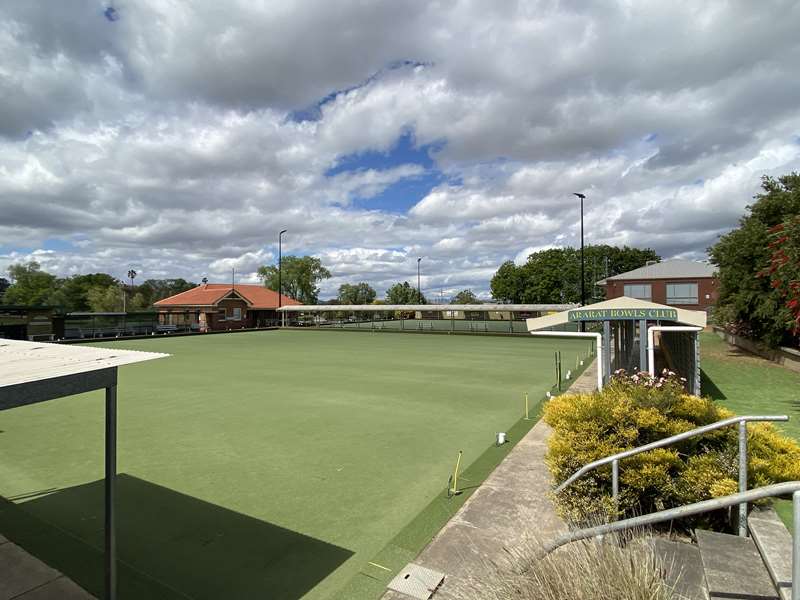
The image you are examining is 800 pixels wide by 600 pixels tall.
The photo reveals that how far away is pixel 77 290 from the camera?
98.5 m

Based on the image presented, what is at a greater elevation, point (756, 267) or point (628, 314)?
point (756, 267)

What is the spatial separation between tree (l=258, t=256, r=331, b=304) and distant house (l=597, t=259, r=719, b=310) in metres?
60.0

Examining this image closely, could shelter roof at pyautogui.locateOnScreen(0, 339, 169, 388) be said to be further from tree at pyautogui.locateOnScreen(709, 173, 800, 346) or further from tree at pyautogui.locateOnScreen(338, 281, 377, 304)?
tree at pyautogui.locateOnScreen(338, 281, 377, 304)

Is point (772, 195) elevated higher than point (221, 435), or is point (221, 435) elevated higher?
point (772, 195)

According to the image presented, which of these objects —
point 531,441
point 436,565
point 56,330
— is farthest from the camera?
point 56,330

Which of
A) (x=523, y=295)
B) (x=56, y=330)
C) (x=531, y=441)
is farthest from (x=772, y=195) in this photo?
(x=523, y=295)

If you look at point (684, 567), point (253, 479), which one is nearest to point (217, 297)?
point (253, 479)

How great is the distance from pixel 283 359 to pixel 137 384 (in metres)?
7.62

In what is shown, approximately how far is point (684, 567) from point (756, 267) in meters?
23.4

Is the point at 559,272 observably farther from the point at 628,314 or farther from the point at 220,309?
the point at 628,314

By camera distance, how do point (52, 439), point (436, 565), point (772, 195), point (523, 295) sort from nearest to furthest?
point (436, 565), point (52, 439), point (772, 195), point (523, 295)

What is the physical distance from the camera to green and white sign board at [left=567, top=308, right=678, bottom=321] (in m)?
9.00

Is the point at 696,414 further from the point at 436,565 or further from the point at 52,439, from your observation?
the point at 52,439

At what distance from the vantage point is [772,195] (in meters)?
21.7
